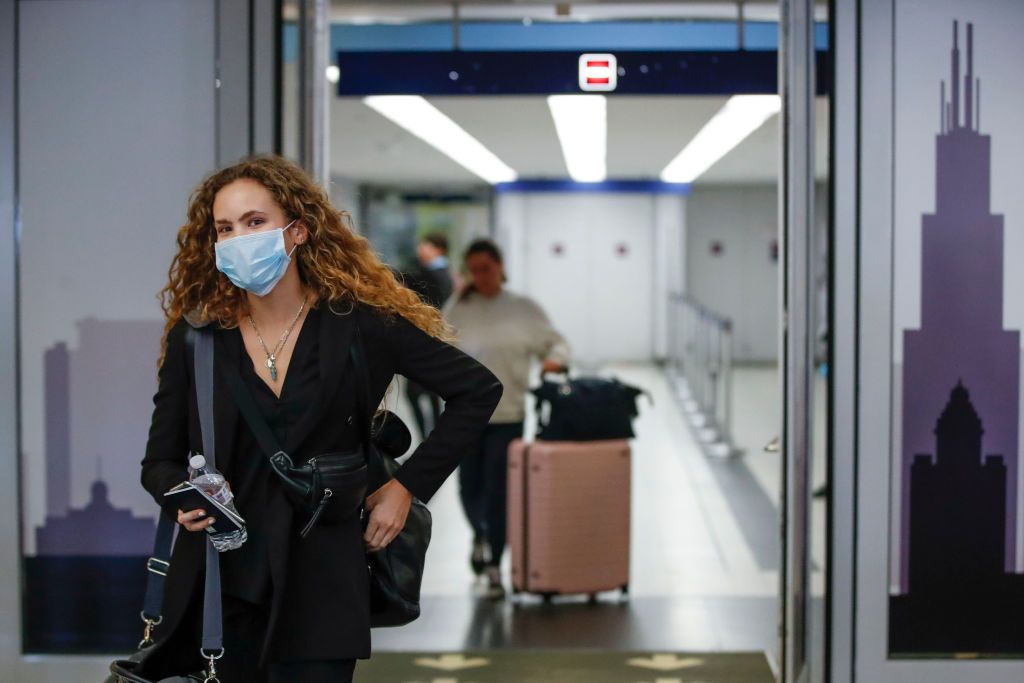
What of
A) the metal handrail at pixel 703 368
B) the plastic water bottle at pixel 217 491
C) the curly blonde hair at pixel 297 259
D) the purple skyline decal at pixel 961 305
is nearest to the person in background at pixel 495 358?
the purple skyline decal at pixel 961 305

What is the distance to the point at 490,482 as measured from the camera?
5.78 meters

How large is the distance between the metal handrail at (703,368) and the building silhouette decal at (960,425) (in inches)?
257

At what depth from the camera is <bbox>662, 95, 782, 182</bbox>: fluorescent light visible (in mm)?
9102

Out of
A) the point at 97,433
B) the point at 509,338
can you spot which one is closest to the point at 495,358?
the point at 509,338

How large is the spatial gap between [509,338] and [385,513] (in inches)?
136

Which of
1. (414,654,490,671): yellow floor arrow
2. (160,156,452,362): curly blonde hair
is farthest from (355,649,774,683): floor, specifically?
(160,156,452,362): curly blonde hair

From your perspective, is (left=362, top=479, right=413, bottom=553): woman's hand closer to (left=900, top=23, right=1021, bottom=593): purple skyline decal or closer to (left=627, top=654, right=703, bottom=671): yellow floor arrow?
(left=900, top=23, right=1021, bottom=593): purple skyline decal

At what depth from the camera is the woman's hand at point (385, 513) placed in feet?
8.11

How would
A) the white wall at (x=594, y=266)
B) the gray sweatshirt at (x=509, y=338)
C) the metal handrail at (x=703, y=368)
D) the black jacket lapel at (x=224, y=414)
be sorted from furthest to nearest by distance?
1. the white wall at (x=594, y=266)
2. the metal handrail at (x=703, y=368)
3. the gray sweatshirt at (x=509, y=338)
4. the black jacket lapel at (x=224, y=414)

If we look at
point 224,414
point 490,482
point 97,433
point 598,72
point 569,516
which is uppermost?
point 598,72

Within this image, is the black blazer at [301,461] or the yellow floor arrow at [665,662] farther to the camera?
the yellow floor arrow at [665,662]

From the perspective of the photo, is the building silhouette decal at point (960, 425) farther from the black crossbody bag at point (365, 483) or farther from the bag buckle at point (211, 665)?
the bag buckle at point (211, 665)

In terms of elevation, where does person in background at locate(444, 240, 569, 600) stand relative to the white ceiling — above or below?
below

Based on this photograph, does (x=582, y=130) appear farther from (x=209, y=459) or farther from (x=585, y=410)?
(x=209, y=459)
